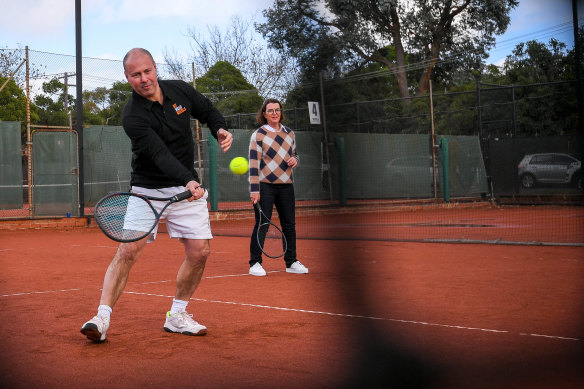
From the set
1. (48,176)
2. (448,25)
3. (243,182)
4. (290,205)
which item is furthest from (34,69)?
(448,25)

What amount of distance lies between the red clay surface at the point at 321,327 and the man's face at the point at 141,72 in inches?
38.7

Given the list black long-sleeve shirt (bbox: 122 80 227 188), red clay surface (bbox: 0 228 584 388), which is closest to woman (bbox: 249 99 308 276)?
red clay surface (bbox: 0 228 584 388)

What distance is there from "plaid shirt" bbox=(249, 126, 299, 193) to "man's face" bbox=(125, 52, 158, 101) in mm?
2416

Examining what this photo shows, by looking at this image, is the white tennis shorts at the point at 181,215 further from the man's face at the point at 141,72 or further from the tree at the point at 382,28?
the tree at the point at 382,28

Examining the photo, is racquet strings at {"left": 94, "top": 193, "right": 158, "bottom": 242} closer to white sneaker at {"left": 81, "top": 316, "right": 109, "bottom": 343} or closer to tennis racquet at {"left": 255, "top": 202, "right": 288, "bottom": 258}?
white sneaker at {"left": 81, "top": 316, "right": 109, "bottom": 343}

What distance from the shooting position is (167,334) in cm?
329

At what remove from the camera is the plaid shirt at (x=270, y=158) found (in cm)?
530

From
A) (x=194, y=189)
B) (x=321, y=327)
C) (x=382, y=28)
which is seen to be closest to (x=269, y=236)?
(x=321, y=327)

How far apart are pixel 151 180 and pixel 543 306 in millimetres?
2143

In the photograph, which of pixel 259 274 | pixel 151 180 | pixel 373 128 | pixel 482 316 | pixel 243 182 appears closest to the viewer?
pixel 373 128

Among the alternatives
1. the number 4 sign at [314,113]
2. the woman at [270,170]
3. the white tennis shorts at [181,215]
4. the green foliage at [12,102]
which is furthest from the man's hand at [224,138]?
the green foliage at [12,102]

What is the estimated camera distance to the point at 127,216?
3072mm

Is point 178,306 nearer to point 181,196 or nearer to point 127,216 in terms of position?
point 127,216

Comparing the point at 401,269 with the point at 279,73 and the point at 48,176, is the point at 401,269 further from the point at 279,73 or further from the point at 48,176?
the point at 48,176
